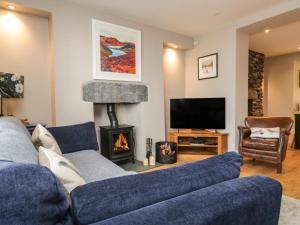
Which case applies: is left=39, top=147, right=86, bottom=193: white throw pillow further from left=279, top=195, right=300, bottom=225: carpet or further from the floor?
the floor

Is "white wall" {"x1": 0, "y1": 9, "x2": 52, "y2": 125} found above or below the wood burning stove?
above

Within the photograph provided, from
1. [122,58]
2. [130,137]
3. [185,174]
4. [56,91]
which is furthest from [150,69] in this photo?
[185,174]

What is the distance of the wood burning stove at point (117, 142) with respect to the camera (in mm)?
3322

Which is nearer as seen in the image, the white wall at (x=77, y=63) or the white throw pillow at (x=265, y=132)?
the white wall at (x=77, y=63)

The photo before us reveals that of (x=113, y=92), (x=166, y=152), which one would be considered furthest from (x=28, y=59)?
(x=166, y=152)

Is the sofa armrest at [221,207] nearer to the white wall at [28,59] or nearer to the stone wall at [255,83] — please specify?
the white wall at [28,59]

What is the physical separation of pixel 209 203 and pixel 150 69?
351 centimetres

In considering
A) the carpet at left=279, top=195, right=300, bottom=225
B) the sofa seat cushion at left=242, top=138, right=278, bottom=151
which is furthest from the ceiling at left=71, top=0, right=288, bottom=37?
the carpet at left=279, top=195, right=300, bottom=225

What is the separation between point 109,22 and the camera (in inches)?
135

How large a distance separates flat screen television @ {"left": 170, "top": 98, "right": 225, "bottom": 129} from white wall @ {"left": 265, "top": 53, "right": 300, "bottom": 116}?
12.6 feet

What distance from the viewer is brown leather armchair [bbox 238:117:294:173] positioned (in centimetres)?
306

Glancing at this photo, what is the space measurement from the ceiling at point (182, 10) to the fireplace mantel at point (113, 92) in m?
1.19

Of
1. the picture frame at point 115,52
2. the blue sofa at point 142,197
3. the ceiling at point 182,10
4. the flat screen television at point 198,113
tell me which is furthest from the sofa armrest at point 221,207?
the flat screen television at point 198,113

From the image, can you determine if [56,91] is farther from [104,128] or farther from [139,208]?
[139,208]
